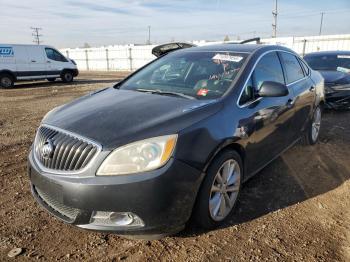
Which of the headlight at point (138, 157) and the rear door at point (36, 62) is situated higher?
the headlight at point (138, 157)

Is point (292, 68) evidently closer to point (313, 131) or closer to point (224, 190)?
point (313, 131)

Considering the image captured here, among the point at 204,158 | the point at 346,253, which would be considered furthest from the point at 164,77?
the point at 346,253

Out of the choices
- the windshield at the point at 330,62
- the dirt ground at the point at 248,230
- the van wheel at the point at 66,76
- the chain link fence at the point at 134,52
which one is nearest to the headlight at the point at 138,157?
the dirt ground at the point at 248,230

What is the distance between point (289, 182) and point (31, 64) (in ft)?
55.3

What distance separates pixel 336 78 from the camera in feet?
27.8

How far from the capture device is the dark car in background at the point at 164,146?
2600 millimetres

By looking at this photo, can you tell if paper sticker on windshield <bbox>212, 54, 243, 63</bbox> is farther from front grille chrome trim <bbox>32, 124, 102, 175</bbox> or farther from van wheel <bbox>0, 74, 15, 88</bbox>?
van wheel <bbox>0, 74, 15, 88</bbox>

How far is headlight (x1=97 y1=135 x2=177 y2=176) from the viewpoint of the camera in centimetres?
259

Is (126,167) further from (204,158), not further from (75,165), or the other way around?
(204,158)

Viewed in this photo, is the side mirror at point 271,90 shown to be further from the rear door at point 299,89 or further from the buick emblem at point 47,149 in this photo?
the buick emblem at point 47,149

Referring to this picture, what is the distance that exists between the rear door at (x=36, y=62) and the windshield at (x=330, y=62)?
45.6 ft

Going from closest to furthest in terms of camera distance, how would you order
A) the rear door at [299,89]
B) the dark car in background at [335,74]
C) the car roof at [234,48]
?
1. the car roof at [234,48]
2. the rear door at [299,89]
3. the dark car in background at [335,74]

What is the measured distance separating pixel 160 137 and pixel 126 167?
344 millimetres

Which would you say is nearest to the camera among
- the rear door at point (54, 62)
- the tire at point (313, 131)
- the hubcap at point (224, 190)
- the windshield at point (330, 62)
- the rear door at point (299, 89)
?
the hubcap at point (224, 190)
